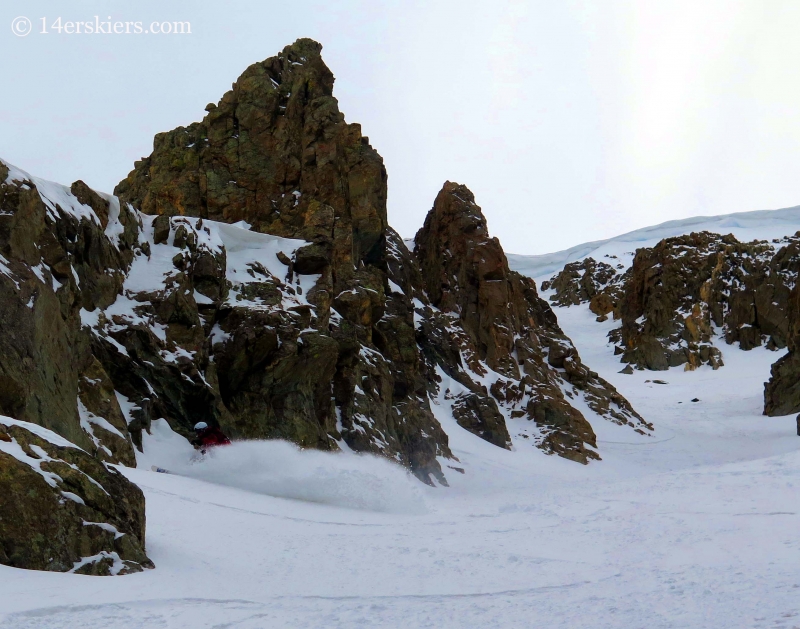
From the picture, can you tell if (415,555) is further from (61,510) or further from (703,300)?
(703,300)

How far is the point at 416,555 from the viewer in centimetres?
935

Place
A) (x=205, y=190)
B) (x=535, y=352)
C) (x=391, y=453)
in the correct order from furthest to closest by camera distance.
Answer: (x=535, y=352)
(x=205, y=190)
(x=391, y=453)

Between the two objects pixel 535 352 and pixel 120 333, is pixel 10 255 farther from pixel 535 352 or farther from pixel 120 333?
pixel 535 352

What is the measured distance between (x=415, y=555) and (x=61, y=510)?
4072 millimetres

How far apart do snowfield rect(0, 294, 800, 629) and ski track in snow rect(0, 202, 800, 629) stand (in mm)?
28

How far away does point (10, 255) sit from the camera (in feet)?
46.0

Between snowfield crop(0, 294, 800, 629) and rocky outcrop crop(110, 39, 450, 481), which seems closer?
snowfield crop(0, 294, 800, 629)

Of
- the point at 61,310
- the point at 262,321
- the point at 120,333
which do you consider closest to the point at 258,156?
the point at 262,321

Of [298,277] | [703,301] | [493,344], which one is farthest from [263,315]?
[703,301]

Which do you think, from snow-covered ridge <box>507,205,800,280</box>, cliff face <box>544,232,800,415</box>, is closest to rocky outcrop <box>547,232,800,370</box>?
cliff face <box>544,232,800,415</box>

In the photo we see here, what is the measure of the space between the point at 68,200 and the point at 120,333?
3.23 meters

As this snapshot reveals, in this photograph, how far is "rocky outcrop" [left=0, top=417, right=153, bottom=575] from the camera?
6.79 metres

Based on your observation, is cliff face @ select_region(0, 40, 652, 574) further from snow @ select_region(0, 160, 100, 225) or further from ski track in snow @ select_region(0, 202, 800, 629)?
ski track in snow @ select_region(0, 202, 800, 629)

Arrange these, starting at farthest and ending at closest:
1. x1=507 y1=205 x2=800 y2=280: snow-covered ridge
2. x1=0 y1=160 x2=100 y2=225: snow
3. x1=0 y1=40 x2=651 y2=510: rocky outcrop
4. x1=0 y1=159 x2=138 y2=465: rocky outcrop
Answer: x1=507 y1=205 x2=800 y2=280: snow-covered ridge → x1=0 y1=40 x2=651 y2=510: rocky outcrop → x1=0 y1=160 x2=100 y2=225: snow → x1=0 y1=159 x2=138 y2=465: rocky outcrop
